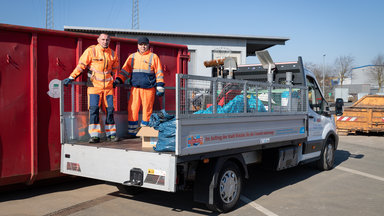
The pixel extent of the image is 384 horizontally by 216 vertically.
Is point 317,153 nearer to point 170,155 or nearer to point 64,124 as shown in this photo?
point 170,155

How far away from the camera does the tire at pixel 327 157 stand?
781 centimetres

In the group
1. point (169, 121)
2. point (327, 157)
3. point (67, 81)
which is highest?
point (67, 81)

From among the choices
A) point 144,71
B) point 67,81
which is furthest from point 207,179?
point 67,81

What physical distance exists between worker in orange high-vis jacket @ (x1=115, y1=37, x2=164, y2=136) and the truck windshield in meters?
3.19

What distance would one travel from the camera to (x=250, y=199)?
18.4ft

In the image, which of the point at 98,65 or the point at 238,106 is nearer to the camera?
the point at 238,106

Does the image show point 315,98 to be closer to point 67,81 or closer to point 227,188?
point 227,188

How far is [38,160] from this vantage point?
216 inches

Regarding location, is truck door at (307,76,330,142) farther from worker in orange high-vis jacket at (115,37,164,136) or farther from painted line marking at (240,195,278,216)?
worker in orange high-vis jacket at (115,37,164,136)

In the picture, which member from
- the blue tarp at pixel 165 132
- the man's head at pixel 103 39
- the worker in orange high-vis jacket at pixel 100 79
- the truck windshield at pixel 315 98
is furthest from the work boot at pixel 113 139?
the truck windshield at pixel 315 98

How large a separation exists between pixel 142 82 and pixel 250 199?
102 inches

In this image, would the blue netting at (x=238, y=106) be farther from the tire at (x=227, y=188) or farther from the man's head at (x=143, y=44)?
the man's head at (x=143, y=44)

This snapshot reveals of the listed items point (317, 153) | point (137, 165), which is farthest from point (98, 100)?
point (317, 153)

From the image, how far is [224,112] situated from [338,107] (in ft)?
13.1
